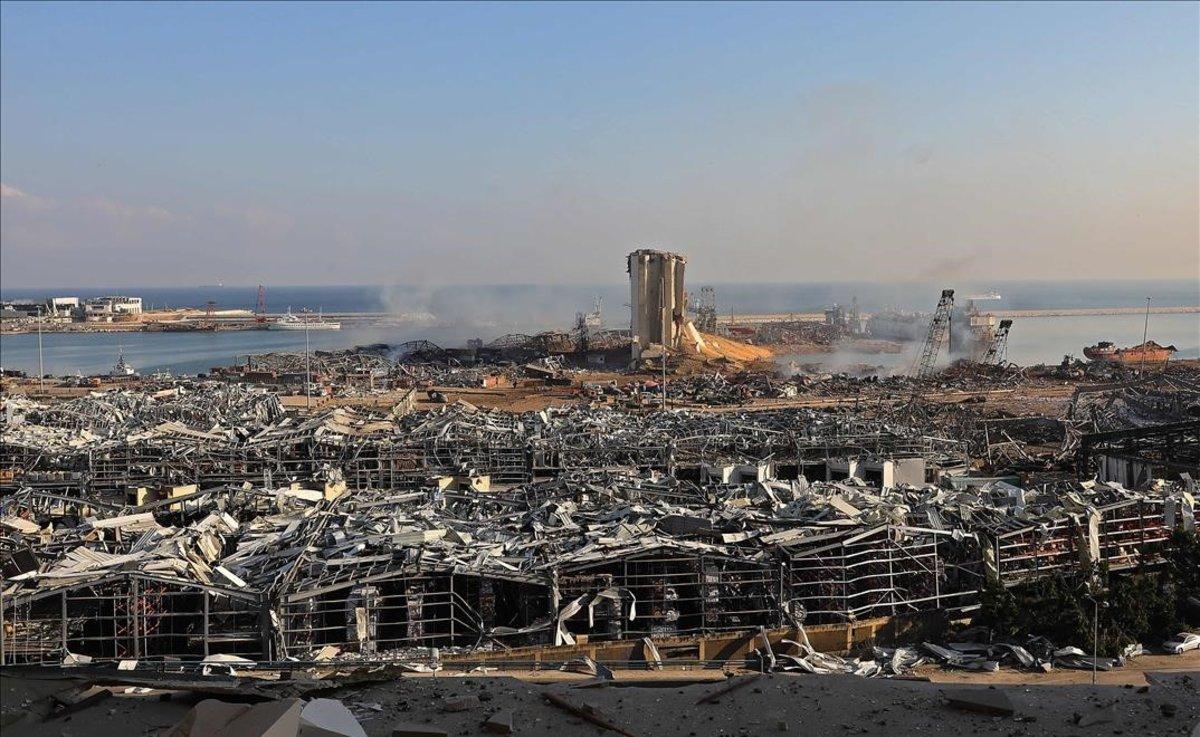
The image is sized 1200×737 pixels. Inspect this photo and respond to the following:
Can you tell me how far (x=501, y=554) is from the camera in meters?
11.0

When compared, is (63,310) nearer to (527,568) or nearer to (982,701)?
(527,568)

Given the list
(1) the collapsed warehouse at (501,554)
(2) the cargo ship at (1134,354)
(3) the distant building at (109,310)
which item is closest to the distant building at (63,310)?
(3) the distant building at (109,310)

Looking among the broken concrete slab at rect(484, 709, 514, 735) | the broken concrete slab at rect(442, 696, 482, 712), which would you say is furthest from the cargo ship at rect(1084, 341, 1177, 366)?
the broken concrete slab at rect(484, 709, 514, 735)

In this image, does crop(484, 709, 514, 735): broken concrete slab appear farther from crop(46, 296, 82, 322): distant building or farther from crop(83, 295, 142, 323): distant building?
crop(83, 295, 142, 323): distant building

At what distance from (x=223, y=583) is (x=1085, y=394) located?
31052 mm

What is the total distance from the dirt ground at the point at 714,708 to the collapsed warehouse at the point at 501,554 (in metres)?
1.16

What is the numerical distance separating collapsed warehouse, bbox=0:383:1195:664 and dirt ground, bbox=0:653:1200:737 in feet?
3.81

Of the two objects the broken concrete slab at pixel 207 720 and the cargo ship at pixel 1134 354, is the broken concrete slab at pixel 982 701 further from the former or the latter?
the cargo ship at pixel 1134 354

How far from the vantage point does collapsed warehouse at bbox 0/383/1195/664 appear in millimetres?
9961

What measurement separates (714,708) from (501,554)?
12.6ft

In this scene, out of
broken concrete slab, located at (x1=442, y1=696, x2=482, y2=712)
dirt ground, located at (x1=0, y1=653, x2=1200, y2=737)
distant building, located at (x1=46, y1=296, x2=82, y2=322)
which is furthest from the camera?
distant building, located at (x1=46, y1=296, x2=82, y2=322)

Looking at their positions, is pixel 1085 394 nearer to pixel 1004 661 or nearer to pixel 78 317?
pixel 1004 661

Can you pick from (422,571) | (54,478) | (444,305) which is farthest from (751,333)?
(422,571)

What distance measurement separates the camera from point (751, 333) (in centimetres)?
8162
